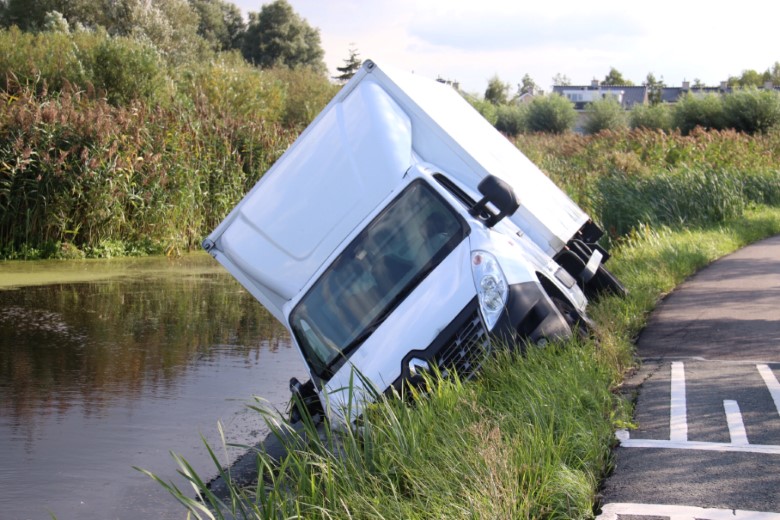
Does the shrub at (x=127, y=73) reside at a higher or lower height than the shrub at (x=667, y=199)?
higher

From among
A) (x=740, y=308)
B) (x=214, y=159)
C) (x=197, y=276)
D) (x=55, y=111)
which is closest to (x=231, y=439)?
(x=740, y=308)

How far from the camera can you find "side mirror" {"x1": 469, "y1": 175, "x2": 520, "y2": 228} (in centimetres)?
834

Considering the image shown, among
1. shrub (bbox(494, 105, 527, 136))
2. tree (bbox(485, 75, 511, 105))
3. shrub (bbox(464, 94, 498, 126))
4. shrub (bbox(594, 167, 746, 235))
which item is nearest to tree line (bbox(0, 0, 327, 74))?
shrub (bbox(464, 94, 498, 126))

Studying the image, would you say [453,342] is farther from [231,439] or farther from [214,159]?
[214,159]

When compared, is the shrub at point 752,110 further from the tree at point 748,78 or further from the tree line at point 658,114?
the tree at point 748,78

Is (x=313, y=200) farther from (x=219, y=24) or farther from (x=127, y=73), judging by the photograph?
(x=219, y=24)

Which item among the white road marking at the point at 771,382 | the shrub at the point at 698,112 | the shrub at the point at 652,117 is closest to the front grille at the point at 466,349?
the white road marking at the point at 771,382

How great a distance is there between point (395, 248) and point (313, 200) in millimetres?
1160

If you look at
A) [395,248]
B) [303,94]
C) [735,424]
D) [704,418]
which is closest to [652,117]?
[303,94]

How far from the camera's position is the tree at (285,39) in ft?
290

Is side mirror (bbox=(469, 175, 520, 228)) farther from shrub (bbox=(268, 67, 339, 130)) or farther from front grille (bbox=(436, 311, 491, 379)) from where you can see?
shrub (bbox=(268, 67, 339, 130))

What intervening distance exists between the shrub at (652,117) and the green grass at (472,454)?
46007mm

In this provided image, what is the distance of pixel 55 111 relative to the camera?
19.6 m

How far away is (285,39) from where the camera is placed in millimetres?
89188
